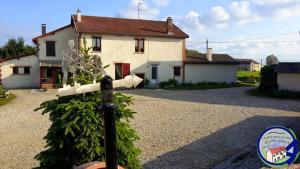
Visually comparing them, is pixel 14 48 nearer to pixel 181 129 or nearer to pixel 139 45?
pixel 139 45

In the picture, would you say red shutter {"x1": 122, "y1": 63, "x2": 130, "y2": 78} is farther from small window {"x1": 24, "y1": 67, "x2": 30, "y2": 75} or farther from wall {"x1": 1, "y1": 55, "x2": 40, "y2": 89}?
small window {"x1": 24, "y1": 67, "x2": 30, "y2": 75}

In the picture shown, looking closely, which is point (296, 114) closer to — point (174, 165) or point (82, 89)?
point (174, 165)

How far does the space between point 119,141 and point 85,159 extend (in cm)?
51

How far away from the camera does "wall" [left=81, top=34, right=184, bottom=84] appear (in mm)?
36625

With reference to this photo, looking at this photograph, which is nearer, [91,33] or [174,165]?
[174,165]

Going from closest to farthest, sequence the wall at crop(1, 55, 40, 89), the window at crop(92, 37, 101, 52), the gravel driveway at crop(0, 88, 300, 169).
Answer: the gravel driveway at crop(0, 88, 300, 169), the window at crop(92, 37, 101, 52), the wall at crop(1, 55, 40, 89)

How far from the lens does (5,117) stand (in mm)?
17875

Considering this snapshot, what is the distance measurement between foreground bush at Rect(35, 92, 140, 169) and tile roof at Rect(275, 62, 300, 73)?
927 inches

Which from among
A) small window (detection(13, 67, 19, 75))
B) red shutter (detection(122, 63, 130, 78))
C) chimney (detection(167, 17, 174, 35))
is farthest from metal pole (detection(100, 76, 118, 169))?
chimney (detection(167, 17, 174, 35))

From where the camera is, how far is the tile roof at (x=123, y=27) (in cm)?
3617

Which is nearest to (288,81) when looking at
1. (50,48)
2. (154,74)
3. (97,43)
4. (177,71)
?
(177,71)

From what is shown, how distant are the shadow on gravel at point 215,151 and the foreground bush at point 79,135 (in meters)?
3.71

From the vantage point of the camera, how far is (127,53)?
3741 centimetres

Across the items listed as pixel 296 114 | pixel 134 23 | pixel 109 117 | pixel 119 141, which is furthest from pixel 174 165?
pixel 134 23
